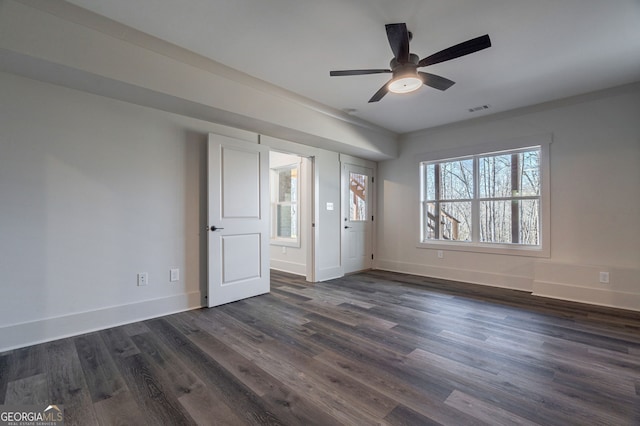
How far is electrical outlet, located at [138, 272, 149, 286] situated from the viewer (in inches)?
120

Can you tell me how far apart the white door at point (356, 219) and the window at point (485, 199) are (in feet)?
3.60

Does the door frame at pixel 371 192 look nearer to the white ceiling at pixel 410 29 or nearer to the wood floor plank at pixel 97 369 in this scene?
the white ceiling at pixel 410 29

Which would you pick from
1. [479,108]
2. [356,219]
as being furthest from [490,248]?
[356,219]

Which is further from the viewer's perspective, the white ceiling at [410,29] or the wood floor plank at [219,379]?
the white ceiling at [410,29]

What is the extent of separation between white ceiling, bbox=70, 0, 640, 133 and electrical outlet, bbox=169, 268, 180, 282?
2364mm

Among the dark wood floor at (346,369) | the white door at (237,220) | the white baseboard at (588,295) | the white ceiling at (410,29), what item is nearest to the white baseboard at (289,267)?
the white door at (237,220)

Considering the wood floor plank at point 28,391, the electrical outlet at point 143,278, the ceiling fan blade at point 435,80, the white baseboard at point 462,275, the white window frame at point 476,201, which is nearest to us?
the wood floor plank at point 28,391

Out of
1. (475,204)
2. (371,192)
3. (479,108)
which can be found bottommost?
(475,204)

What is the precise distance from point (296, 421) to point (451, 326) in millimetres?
1982

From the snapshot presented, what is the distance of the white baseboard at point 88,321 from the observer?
93.8 inches

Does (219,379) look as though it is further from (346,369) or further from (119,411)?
(346,369)

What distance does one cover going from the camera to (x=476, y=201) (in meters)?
4.83

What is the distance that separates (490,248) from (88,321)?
534cm

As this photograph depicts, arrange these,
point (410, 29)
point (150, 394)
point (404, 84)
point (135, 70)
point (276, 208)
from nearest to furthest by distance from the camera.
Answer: point (150, 394), point (410, 29), point (135, 70), point (404, 84), point (276, 208)
